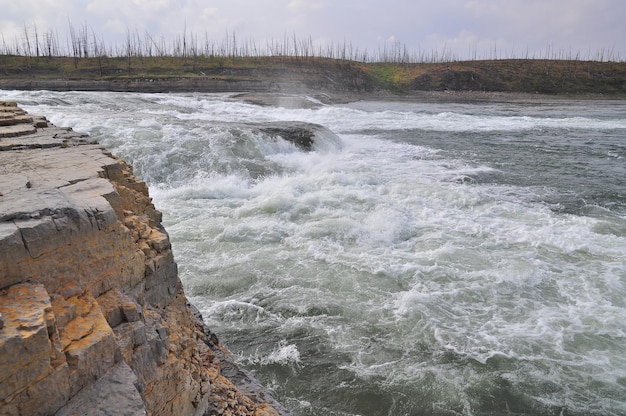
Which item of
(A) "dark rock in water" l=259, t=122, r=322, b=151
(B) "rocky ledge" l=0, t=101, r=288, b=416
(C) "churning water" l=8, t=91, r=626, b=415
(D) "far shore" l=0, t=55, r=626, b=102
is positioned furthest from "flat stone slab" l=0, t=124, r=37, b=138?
(D) "far shore" l=0, t=55, r=626, b=102

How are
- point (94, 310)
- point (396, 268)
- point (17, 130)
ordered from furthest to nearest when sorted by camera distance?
1. point (396, 268)
2. point (17, 130)
3. point (94, 310)

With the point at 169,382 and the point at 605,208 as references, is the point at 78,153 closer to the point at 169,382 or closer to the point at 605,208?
the point at 169,382

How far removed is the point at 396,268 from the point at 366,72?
189 feet

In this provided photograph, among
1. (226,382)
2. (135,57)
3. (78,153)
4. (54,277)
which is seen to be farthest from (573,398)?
(135,57)

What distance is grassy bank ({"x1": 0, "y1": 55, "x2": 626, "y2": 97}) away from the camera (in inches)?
1964

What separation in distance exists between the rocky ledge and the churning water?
1497 mm

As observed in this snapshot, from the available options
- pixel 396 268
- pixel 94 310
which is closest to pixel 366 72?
pixel 396 268

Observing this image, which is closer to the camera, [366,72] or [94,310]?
[94,310]

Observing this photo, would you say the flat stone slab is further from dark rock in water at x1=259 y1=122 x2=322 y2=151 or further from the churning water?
dark rock in water at x1=259 y1=122 x2=322 y2=151

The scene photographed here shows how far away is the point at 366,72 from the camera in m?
60.7

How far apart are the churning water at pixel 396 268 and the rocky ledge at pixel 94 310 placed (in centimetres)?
150

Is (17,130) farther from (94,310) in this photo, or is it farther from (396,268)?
(396,268)

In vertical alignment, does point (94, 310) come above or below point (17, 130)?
below

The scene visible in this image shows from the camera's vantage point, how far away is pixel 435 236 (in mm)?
8266
